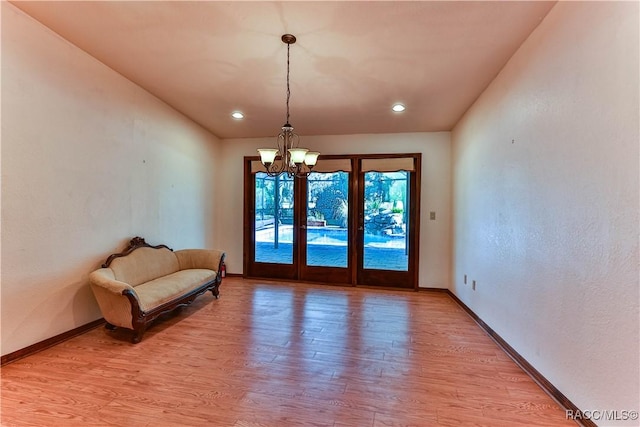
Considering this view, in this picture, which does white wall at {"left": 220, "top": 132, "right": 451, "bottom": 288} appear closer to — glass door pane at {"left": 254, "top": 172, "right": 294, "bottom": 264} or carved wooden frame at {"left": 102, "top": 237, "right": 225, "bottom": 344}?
glass door pane at {"left": 254, "top": 172, "right": 294, "bottom": 264}

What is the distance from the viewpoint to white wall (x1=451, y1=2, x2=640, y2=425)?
1.49 metres

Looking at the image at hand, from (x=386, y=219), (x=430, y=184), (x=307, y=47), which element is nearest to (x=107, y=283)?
(x=307, y=47)

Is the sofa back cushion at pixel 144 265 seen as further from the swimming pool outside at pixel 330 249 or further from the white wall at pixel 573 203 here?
the white wall at pixel 573 203

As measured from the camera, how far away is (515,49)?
8.23 ft

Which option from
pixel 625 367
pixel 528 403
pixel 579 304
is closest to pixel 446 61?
pixel 579 304

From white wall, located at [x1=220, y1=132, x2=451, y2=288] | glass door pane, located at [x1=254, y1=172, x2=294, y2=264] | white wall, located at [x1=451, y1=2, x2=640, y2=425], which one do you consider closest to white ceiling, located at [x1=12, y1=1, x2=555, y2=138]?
white wall, located at [x1=451, y1=2, x2=640, y2=425]

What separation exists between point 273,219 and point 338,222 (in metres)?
1.20

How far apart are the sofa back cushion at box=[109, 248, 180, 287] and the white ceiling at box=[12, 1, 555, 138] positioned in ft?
6.60

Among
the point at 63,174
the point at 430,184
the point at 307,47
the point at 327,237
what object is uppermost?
the point at 307,47

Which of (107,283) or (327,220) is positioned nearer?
(107,283)

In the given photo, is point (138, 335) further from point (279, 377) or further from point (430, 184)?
point (430, 184)

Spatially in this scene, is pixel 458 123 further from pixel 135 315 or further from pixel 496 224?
pixel 135 315

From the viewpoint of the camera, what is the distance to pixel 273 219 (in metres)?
5.41

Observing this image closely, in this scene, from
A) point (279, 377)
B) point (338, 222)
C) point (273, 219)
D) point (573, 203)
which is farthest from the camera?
point (273, 219)
